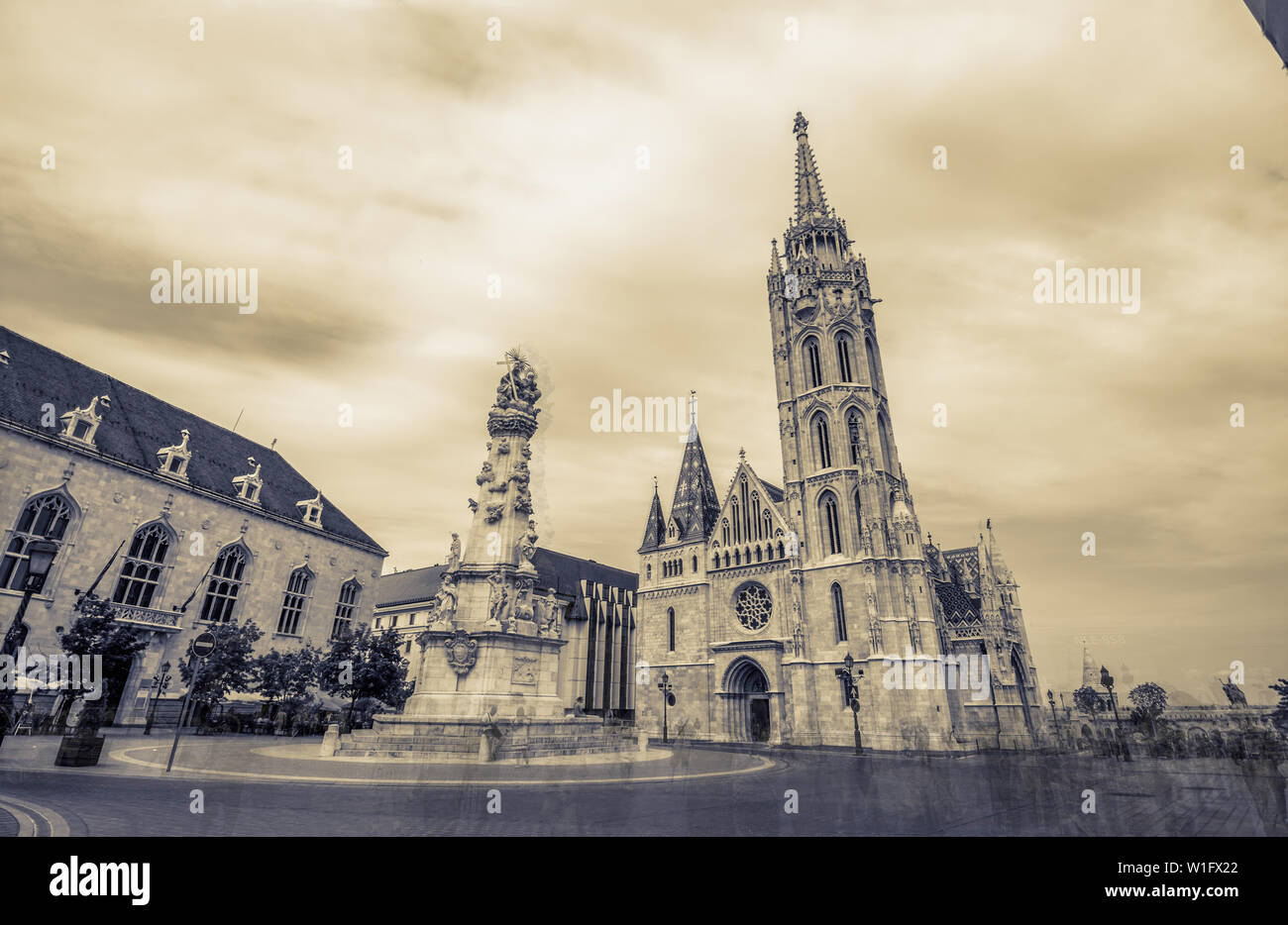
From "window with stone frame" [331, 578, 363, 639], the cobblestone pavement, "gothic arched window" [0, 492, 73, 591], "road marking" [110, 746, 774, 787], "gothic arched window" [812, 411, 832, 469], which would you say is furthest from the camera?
"gothic arched window" [812, 411, 832, 469]

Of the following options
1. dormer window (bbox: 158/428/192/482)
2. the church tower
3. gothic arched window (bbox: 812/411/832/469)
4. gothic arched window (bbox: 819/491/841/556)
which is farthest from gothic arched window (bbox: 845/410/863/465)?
dormer window (bbox: 158/428/192/482)

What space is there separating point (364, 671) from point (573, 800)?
82.1 feet

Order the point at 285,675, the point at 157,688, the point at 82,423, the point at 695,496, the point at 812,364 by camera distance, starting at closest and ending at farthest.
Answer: the point at 157,688 < the point at 82,423 < the point at 285,675 < the point at 812,364 < the point at 695,496

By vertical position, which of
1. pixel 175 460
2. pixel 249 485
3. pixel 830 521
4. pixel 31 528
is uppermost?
pixel 175 460

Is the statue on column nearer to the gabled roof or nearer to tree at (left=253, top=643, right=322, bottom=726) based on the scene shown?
tree at (left=253, top=643, right=322, bottom=726)

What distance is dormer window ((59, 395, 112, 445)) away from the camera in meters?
29.6

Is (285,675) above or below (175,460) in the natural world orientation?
below

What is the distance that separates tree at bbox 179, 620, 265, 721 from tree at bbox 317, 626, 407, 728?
376cm

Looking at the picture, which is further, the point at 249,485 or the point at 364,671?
the point at 249,485

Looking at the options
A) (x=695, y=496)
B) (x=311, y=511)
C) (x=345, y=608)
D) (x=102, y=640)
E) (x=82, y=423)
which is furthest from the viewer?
(x=695, y=496)

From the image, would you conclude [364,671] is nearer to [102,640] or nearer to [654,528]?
[102,640]

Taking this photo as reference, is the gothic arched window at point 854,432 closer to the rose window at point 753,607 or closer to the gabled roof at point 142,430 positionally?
the rose window at point 753,607

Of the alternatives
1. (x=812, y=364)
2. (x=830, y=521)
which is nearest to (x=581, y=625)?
(x=830, y=521)

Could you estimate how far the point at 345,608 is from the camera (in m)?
43.6
